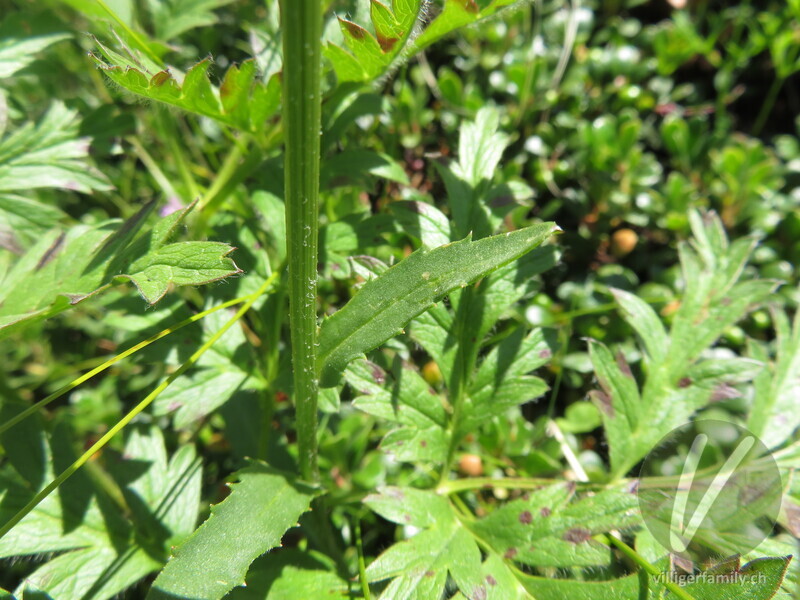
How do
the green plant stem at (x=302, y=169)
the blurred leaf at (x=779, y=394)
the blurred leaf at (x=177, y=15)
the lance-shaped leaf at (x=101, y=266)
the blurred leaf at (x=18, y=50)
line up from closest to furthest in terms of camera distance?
the green plant stem at (x=302, y=169) < the lance-shaped leaf at (x=101, y=266) < the blurred leaf at (x=779, y=394) < the blurred leaf at (x=18, y=50) < the blurred leaf at (x=177, y=15)

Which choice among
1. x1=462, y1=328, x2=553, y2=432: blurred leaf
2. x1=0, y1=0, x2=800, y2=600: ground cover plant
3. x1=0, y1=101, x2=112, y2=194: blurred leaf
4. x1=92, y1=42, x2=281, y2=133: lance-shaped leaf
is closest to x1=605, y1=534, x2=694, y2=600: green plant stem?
x1=0, y1=0, x2=800, y2=600: ground cover plant

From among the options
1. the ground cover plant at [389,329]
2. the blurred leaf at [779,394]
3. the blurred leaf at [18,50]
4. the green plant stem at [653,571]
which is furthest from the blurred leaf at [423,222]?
the blurred leaf at [18,50]

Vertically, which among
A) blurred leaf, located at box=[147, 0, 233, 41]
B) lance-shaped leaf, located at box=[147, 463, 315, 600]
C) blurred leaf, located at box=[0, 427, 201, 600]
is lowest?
blurred leaf, located at box=[0, 427, 201, 600]

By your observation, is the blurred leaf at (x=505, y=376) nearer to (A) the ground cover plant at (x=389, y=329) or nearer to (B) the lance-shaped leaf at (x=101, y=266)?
(A) the ground cover plant at (x=389, y=329)

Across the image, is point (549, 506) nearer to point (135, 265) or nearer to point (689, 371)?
point (689, 371)

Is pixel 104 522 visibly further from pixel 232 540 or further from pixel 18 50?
pixel 18 50

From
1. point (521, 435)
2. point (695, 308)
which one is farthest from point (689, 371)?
point (521, 435)

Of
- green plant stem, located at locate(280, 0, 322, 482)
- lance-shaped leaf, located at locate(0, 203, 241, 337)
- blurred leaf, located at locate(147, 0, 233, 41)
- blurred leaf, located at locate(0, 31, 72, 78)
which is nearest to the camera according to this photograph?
green plant stem, located at locate(280, 0, 322, 482)

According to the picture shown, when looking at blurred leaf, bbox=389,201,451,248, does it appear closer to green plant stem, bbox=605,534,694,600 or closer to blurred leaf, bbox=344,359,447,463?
blurred leaf, bbox=344,359,447,463
